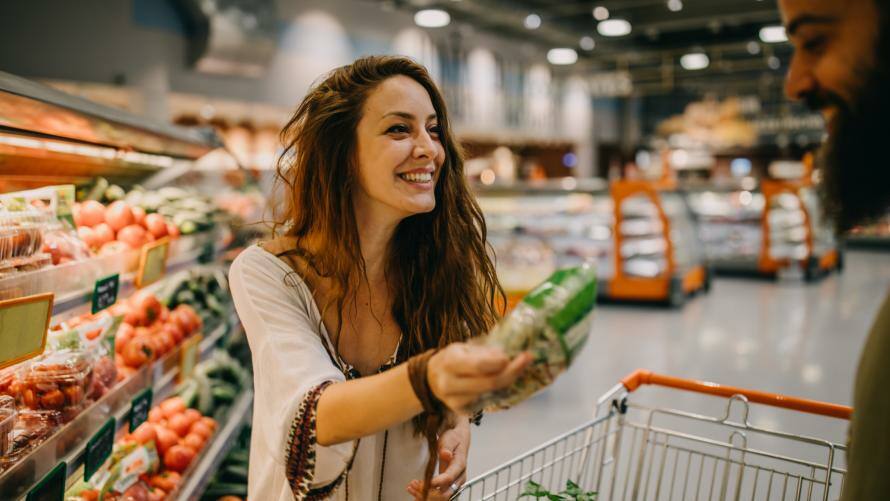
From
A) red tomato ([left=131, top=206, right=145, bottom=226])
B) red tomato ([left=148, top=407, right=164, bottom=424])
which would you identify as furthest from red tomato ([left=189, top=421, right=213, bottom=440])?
red tomato ([left=131, top=206, right=145, bottom=226])

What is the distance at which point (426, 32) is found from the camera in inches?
502

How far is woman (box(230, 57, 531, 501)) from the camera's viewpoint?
1.16 metres

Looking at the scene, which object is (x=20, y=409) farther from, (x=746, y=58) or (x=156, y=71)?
(x=746, y=58)

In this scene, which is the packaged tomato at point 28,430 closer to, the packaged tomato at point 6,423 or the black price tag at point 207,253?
the packaged tomato at point 6,423

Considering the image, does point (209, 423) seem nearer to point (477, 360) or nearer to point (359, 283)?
point (359, 283)

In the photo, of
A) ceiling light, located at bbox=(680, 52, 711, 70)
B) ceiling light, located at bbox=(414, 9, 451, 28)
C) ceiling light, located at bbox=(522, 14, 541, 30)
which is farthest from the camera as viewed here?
ceiling light, located at bbox=(680, 52, 711, 70)

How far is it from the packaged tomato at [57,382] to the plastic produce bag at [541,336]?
4.69 ft

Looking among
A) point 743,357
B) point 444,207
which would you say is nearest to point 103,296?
point 444,207

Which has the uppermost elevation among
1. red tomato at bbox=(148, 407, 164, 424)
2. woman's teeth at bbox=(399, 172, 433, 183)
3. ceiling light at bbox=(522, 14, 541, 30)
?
ceiling light at bbox=(522, 14, 541, 30)

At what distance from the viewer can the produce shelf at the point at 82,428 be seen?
1489 mm

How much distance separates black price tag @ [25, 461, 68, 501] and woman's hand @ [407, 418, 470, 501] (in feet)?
2.79

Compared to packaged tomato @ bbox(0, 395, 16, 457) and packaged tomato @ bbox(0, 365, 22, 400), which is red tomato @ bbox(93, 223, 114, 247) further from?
packaged tomato @ bbox(0, 395, 16, 457)

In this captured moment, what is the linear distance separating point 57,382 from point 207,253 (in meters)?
1.45

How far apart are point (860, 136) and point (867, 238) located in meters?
18.2
